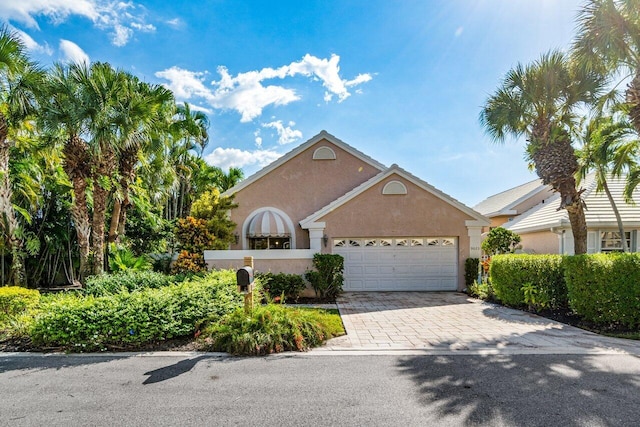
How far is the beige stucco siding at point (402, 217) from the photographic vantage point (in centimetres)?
1586

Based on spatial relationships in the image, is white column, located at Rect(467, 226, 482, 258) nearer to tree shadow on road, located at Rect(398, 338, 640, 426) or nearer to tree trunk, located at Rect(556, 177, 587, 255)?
tree trunk, located at Rect(556, 177, 587, 255)

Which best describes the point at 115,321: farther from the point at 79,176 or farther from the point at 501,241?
the point at 501,241

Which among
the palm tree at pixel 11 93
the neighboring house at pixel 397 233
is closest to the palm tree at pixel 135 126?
the palm tree at pixel 11 93

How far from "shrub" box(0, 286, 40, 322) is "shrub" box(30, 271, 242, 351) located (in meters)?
2.06

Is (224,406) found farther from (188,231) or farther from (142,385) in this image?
(188,231)

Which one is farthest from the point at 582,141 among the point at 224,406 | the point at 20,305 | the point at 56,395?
the point at 20,305

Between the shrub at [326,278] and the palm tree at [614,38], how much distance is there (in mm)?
11003

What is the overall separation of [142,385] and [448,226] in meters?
14.1

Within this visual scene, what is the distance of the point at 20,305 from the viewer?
9234 mm

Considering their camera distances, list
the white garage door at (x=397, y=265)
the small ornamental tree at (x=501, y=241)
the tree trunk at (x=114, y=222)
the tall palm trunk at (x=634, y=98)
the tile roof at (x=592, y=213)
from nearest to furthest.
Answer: the tall palm trunk at (x=634, y=98) → the tile roof at (x=592, y=213) → the white garage door at (x=397, y=265) → the tree trunk at (x=114, y=222) → the small ornamental tree at (x=501, y=241)

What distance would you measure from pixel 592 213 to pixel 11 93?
990 inches

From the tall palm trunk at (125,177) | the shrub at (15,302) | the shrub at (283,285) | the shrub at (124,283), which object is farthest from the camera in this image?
the tall palm trunk at (125,177)

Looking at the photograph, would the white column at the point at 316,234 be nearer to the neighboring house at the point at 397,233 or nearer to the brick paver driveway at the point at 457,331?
the neighboring house at the point at 397,233

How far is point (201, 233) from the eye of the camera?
14.5m
